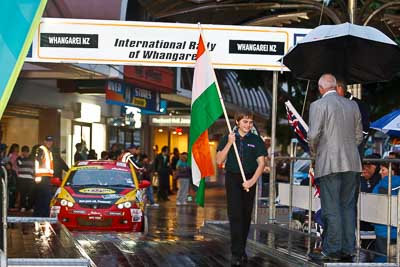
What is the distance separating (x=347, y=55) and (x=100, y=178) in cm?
742

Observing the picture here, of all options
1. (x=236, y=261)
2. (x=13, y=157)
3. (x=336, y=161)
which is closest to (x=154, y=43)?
(x=236, y=261)

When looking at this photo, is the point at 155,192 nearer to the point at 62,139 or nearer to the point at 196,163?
the point at 62,139

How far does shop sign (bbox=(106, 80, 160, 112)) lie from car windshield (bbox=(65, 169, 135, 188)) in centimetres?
798

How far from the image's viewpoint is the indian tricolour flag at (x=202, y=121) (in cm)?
957

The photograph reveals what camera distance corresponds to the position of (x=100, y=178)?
1630 cm

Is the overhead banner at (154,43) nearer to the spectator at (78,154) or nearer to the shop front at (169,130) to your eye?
the spectator at (78,154)

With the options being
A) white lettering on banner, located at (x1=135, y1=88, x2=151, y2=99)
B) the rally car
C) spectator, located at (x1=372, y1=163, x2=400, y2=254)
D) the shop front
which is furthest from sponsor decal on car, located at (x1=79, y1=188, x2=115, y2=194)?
the shop front

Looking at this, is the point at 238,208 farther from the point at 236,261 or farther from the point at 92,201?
the point at 92,201

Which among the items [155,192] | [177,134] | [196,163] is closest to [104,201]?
[196,163]

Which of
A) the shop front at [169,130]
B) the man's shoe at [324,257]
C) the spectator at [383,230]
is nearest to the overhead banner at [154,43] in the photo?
the spectator at [383,230]

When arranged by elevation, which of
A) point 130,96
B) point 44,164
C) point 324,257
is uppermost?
point 130,96

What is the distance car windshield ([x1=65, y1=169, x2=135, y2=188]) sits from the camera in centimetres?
1606

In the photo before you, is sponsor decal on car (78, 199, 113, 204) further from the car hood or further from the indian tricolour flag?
the indian tricolour flag

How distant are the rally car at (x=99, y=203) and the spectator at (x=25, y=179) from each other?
12.2 feet
